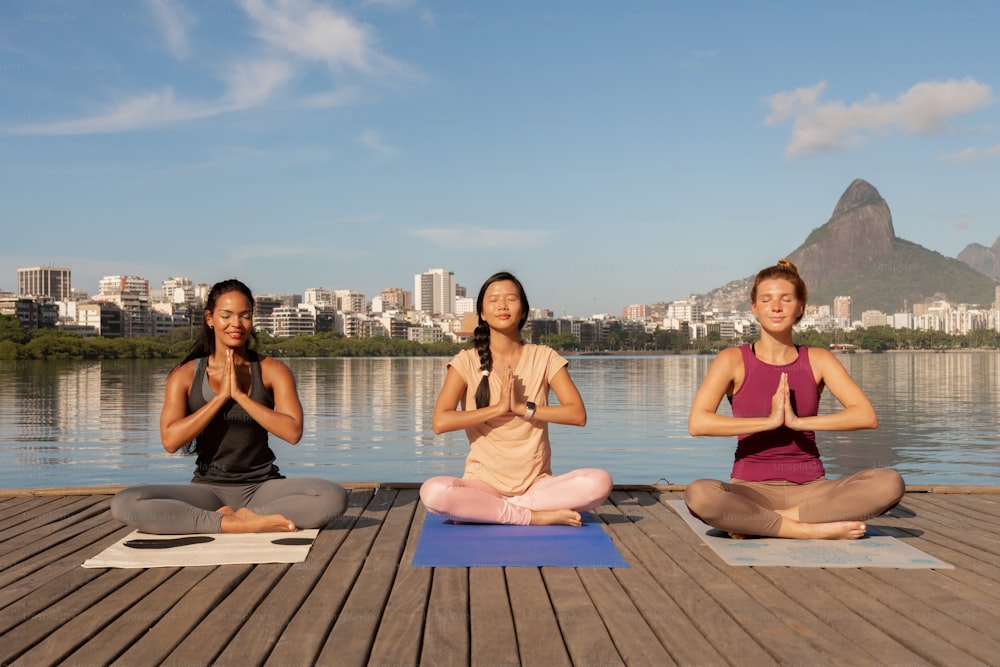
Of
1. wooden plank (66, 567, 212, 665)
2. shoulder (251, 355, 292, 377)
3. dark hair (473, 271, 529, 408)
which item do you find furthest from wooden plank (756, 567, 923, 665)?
shoulder (251, 355, 292, 377)

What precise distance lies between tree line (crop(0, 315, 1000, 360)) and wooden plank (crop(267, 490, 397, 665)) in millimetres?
46563

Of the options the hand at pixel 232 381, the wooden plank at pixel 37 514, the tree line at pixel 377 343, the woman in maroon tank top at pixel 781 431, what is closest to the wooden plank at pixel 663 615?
the woman in maroon tank top at pixel 781 431

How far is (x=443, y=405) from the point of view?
528 centimetres

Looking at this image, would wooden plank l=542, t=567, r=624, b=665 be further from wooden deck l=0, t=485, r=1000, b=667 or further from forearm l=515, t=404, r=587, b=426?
forearm l=515, t=404, r=587, b=426

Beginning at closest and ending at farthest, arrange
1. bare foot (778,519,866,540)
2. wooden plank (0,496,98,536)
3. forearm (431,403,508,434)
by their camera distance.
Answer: bare foot (778,519,866,540)
forearm (431,403,508,434)
wooden plank (0,496,98,536)

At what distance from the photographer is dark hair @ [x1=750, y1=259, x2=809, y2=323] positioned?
4926 mm

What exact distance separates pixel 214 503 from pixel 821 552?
10.6 ft

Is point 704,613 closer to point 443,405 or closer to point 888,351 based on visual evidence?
point 443,405

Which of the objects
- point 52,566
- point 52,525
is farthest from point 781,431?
point 52,525

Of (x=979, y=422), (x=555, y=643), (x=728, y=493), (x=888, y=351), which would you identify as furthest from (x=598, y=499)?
(x=888, y=351)

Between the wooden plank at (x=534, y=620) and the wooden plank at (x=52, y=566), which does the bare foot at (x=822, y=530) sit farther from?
the wooden plank at (x=52, y=566)

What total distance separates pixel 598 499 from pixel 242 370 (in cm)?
216

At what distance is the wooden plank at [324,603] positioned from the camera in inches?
123

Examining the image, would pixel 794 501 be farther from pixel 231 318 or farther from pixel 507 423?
pixel 231 318
